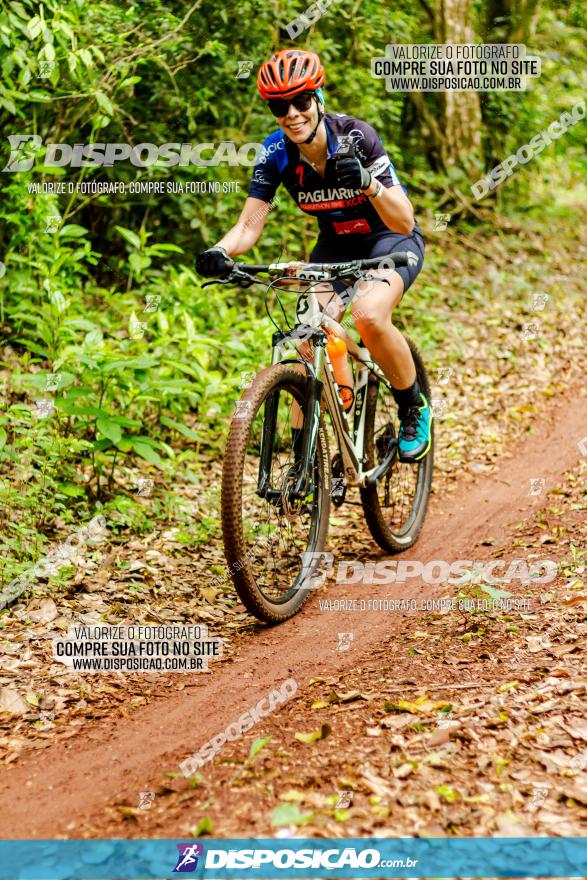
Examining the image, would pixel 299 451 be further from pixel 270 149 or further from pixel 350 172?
pixel 270 149

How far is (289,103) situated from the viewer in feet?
13.9

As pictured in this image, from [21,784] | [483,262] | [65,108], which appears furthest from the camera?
[483,262]

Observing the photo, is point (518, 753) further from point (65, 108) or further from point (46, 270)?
point (65, 108)

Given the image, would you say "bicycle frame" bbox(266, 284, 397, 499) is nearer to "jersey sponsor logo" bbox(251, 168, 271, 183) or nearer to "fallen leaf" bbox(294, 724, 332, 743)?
"jersey sponsor logo" bbox(251, 168, 271, 183)

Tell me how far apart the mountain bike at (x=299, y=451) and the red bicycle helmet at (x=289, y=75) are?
0.89m

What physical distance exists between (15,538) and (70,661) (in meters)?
1.14

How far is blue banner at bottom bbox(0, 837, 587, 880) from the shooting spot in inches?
92.5

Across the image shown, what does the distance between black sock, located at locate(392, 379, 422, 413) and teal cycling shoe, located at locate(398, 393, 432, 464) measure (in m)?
0.03

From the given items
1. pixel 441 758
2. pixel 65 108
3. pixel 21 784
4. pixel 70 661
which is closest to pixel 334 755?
pixel 441 758

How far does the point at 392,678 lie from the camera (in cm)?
361

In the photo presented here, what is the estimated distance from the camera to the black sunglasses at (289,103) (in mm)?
4223

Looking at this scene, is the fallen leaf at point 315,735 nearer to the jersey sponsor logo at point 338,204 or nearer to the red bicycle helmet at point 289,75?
the jersey sponsor logo at point 338,204

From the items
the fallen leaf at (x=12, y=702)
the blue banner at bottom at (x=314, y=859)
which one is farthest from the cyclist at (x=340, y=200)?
the blue banner at bottom at (x=314, y=859)

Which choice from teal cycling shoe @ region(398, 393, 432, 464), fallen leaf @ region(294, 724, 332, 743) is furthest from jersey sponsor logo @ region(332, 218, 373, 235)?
fallen leaf @ region(294, 724, 332, 743)
